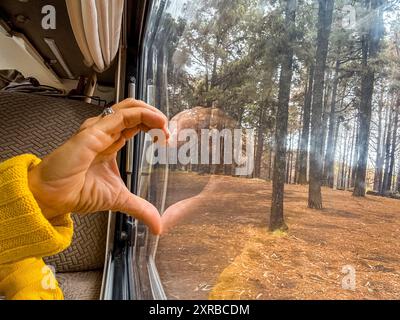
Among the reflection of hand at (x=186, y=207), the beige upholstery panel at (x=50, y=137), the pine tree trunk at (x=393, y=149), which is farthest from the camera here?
the beige upholstery panel at (x=50, y=137)

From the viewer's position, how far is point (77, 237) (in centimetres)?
145

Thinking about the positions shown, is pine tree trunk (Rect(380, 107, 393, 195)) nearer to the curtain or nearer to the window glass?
the window glass

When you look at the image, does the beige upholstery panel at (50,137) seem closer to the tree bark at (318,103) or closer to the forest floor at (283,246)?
the forest floor at (283,246)

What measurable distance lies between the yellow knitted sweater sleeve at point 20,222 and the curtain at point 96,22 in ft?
2.02

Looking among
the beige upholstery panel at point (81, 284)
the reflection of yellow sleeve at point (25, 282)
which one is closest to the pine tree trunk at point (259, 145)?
the reflection of yellow sleeve at point (25, 282)

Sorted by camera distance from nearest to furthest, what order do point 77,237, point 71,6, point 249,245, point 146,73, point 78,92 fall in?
point 249,245 → point 71,6 → point 77,237 → point 146,73 → point 78,92

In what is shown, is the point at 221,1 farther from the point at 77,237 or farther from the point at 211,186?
the point at 77,237

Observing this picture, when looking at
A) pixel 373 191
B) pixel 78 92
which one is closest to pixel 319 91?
pixel 373 191

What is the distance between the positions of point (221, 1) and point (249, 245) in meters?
0.61

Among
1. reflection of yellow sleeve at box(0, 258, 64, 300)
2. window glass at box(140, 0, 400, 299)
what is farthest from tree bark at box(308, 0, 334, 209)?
reflection of yellow sleeve at box(0, 258, 64, 300)

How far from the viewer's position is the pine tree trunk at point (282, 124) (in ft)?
2.16

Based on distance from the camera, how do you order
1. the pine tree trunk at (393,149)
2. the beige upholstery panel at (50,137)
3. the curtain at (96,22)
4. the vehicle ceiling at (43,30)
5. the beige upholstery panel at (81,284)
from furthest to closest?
the vehicle ceiling at (43,30)
the beige upholstery panel at (50,137)
the beige upholstery panel at (81,284)
the curtain at (96,22)
the pine tree trunk at (393,149)

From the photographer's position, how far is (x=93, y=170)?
2.22ft
